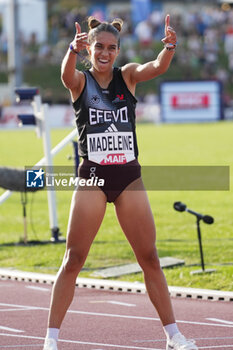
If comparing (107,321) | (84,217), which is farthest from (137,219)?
(107,321)

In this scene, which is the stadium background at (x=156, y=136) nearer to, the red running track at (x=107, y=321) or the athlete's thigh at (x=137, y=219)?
the red running track at (x=107, y=321)

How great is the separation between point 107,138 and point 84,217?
51cm

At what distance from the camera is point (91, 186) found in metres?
5.63

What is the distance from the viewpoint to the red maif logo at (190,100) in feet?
129

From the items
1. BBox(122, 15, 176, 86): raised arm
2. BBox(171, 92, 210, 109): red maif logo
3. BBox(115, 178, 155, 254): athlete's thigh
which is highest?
BBox(122, 15, 176, 86): raised arm

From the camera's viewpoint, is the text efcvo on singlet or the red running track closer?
the text efcvo on singlet

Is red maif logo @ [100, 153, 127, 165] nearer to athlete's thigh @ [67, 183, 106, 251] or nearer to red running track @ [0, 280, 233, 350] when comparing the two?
athlete's thigh @ [67, 183, 106, 251]

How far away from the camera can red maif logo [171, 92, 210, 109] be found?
39.2 m

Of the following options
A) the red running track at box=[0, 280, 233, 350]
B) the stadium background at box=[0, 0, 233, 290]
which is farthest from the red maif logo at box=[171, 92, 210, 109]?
the red running track at box=[0, 280, 233, 350]

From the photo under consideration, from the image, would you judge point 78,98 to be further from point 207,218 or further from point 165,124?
point 165,124

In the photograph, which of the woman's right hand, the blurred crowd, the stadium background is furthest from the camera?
the blurred crowd

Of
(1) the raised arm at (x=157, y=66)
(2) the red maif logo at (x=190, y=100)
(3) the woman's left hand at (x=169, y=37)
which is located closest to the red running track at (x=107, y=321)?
(1) the raised arm at (x=157, y=66)

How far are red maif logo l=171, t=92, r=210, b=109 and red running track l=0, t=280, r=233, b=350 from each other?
102 ft

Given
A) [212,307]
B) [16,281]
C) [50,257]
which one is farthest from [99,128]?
[50,257]
